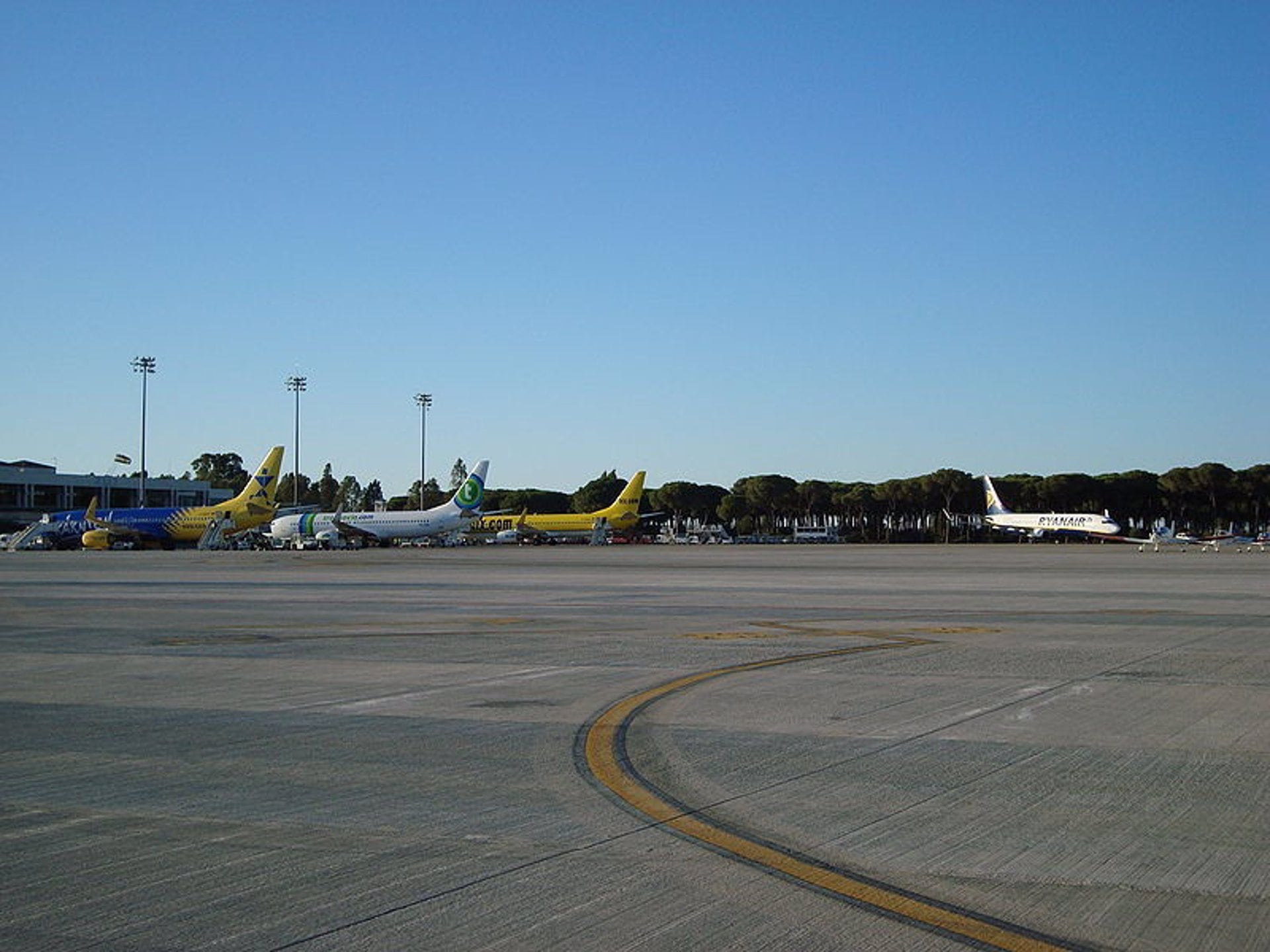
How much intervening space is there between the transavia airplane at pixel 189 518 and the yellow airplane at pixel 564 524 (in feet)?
73.5

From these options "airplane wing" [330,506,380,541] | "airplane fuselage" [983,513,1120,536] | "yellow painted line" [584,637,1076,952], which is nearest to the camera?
Answer: "yellow painted line" [584,637,1076,952]

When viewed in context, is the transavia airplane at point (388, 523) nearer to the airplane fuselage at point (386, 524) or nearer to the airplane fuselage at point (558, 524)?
the airplane fuselage at point (386, 524)

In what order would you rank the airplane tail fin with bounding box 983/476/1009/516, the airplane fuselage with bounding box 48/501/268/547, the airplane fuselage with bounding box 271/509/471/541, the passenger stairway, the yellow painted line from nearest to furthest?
the yellow painted line → the passenger stairway → the airplane fuselage with bounding box 48/501/268/547 → the airplane fuselage with bounding box 271/509/471/541 → the airplane tail fin with bounding box 983/476/1009/516

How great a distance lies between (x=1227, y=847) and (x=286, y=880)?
16.8ft

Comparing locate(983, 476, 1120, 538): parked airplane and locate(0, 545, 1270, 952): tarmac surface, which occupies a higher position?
locate(983, 476, 1120, 538): parked airplane

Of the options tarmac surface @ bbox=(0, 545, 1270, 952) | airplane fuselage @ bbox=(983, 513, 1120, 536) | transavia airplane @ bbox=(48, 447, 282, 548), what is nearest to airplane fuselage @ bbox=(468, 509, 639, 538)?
transavia airplane @ bbox=(48, 447, 282, 548)

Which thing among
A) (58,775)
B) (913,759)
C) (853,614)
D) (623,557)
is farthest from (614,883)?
(623,557)

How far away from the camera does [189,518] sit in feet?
310

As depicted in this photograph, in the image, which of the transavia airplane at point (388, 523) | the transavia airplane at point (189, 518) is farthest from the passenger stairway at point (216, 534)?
the transavia airplane at point (388, 523)

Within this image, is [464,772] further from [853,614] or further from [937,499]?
[937,499]

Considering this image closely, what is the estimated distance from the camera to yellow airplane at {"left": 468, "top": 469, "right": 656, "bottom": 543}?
114375 mm

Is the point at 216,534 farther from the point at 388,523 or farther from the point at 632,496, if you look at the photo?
the point at 632,496

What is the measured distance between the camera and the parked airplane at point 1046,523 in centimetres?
11350

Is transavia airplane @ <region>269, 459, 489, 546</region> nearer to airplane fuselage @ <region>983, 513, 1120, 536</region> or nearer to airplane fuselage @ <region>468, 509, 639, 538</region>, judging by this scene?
airplane fuselage @ <region>468, 509, 639, 538</region>
